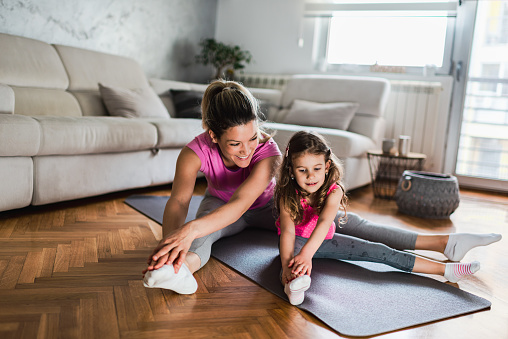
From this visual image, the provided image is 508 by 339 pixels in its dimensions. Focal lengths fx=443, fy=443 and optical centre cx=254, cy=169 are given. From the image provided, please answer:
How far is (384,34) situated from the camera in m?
4.29

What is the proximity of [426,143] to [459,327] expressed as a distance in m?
3.03

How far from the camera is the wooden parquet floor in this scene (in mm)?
1141

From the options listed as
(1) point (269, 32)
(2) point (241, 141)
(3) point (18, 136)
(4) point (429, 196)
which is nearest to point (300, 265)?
(2) point (241, 141)

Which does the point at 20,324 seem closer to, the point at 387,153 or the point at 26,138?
the point at 26,138

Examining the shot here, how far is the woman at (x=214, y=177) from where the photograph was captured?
125cm

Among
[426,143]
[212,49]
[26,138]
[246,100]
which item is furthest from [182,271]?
[212,49]

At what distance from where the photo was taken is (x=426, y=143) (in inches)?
159

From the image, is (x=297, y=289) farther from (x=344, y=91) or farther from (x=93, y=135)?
(x=344, y=91)

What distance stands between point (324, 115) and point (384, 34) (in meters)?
1.36

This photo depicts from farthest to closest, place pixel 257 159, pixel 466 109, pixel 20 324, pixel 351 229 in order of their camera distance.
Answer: pixel 466 109 → pixel 351 229 → pixel 257 159 → pixel 20 324

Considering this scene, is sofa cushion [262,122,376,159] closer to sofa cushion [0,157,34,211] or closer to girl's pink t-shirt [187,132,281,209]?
girl's pink t-shirt [187,132,281,209]

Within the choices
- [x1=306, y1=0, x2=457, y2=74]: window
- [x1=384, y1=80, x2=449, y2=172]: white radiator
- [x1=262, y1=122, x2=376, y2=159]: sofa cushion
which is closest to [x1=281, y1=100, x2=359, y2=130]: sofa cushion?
[x1=262, y1=122, x2=376, y2=159]: sofa cushion

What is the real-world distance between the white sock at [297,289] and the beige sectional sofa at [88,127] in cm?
107

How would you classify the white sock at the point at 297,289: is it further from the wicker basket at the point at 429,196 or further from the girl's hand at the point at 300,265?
the wicker basket at the point at 429,196
